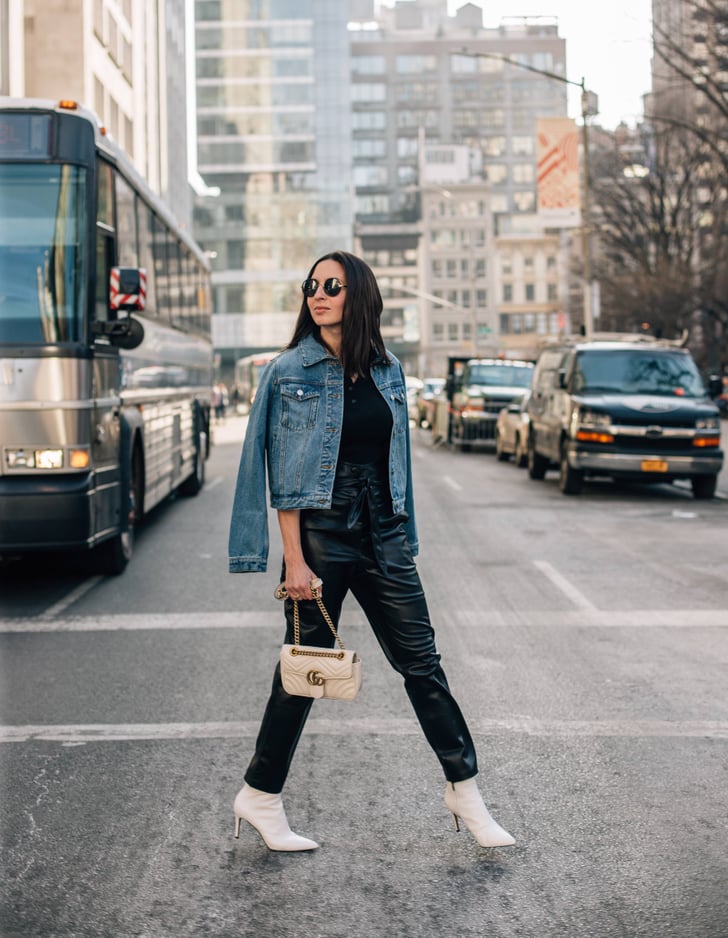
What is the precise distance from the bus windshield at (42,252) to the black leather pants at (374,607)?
576 centimetres

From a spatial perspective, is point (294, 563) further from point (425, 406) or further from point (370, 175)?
point (370, 175)

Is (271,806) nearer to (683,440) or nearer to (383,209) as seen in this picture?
(683,440)

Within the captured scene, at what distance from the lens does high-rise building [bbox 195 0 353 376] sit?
4323 inches

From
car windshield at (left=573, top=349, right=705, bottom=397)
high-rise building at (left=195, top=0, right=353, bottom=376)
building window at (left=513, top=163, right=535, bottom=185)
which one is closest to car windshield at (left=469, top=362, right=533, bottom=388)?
car windshield at (left=573, top=349, right=705, bottom=397)

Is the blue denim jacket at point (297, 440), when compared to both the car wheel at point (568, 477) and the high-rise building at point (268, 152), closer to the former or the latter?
the car wheel at point (568, 477)

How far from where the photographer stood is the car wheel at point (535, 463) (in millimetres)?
20609

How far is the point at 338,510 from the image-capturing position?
428 centimetres

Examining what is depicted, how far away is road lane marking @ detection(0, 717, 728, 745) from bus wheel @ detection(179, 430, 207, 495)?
12.6 metres

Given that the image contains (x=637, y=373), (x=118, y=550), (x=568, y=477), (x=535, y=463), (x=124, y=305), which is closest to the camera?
(x=124, y=305)

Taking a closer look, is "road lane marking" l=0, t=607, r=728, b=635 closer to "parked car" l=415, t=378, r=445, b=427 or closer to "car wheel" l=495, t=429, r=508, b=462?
"car wheel" l=495, t=429, r=508, b=462

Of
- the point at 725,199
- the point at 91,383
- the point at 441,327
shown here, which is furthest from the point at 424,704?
the point at 441,327

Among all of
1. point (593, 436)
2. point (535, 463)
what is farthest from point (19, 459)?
point (535, 463)

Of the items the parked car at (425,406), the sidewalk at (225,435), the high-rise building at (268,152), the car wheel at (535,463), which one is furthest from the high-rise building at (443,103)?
the car wheel at (535,463)

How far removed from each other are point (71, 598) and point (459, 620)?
3040 millimetres
